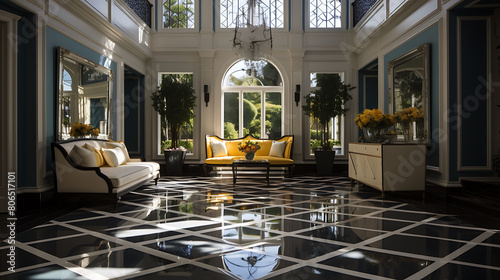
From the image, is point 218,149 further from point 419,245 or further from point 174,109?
point 419,245

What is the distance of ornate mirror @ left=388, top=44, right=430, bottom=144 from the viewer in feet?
19.5

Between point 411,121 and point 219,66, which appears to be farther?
point 219,66

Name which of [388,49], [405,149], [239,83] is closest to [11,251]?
[405,149]

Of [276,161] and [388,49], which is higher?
[388,49]

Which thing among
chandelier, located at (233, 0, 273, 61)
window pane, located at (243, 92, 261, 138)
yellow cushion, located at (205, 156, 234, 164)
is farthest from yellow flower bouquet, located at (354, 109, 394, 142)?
window pane, located at (243, 92, 261, 138)

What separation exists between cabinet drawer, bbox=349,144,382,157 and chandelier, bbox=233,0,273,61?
8.40 ft

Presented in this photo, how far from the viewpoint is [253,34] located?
7.09m

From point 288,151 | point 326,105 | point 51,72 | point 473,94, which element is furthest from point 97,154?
point 473,94

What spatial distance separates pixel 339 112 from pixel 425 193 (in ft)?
12.4

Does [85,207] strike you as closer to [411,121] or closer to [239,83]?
[411,121]

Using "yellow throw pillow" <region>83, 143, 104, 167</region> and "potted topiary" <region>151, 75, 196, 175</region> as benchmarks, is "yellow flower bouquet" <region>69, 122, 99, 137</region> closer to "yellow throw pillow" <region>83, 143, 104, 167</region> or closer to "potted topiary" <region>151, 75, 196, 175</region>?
"yellow throw pillow" <region>83, 143, 104, 167</region>

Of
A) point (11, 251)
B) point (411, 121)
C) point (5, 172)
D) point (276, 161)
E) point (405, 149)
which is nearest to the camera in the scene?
point (11, 251)

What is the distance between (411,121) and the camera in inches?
249

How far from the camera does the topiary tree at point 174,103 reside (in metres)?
9.32
